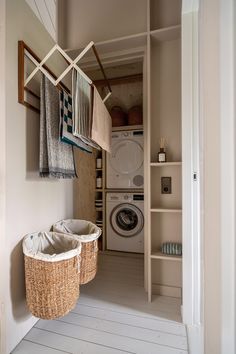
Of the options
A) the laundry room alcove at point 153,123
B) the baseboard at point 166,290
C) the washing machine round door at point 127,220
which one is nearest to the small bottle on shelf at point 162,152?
the laundry room alcove at point 153,123

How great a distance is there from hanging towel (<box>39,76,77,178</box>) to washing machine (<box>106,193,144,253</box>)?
5.47 feet

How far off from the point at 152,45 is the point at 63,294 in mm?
2276

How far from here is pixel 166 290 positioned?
6.64ft

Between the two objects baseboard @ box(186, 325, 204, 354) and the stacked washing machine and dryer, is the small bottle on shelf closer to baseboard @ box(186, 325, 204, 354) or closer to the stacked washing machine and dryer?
the stacked washing machine and dryer

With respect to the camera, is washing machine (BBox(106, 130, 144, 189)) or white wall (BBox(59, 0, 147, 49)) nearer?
white wall (BBox(59, 0, 147, 49))

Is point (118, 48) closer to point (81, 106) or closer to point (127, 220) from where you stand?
point (81, 106)

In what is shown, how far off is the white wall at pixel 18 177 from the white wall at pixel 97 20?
2.14 ft

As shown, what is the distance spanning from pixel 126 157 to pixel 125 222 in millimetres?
1003

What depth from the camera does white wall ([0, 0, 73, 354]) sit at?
1336 mm

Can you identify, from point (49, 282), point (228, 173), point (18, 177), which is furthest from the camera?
point (18, 177)

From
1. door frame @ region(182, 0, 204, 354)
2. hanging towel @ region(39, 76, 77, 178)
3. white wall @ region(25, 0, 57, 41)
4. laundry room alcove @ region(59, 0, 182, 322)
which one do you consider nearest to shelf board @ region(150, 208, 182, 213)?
laundry room alcove @ region(59, 0, 182, 322)

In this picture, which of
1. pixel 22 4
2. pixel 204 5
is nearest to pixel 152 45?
pixel 22 4

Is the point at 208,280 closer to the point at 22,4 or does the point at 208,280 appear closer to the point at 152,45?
the point at 22,4

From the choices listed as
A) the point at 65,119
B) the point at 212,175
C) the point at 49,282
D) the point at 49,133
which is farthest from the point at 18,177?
the point at 212,175
